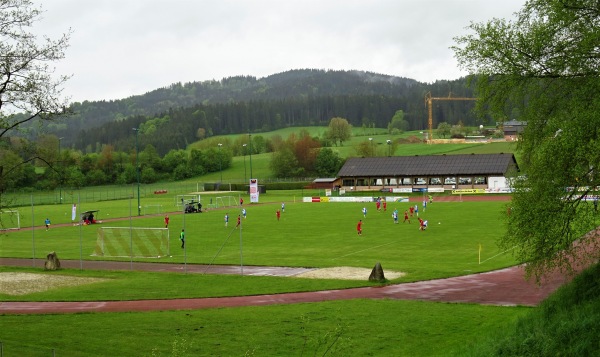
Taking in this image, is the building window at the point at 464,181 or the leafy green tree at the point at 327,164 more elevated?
the leafy green tree at the point at 327,164

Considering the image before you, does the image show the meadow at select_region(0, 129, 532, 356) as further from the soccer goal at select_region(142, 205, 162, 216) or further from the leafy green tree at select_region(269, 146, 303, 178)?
the leafy green tree at select_region(269, 146, 303, 178)

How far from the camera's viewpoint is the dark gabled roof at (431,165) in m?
109

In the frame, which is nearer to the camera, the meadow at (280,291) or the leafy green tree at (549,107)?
the leafy green tree at (549,107)

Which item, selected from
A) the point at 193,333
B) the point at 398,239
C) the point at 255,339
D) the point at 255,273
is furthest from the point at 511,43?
the point at 398,239

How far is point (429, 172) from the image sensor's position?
114875 mm

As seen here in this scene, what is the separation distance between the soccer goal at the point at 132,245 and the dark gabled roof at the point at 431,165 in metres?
68.4

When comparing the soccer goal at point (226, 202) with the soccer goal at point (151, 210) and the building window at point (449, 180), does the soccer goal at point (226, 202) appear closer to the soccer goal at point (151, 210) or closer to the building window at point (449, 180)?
the soccer goal at point (151, 210)

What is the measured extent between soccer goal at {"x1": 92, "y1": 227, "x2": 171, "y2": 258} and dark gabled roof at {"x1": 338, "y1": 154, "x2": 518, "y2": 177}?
2695 inches

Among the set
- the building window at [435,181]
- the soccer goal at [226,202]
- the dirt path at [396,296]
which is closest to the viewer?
the dirt path at [396,296]

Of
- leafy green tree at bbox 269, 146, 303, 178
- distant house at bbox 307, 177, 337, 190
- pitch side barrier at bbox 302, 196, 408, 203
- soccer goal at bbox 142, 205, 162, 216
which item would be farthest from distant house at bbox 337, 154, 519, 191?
soccer goal at bbox 142, 205, 162, 216

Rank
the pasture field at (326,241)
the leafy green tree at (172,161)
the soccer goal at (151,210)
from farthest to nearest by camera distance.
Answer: the leafy green tree at (172,161) < the soccer goal at (151,210) < the pasture field at (326,241)

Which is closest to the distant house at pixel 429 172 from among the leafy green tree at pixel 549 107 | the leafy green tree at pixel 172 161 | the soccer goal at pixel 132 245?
the leafy green tree at pixel 172 161

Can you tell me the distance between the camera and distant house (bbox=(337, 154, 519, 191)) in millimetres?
109062

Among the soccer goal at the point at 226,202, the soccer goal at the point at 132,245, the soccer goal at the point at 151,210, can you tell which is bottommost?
the soccer goal at the point at 132,245
